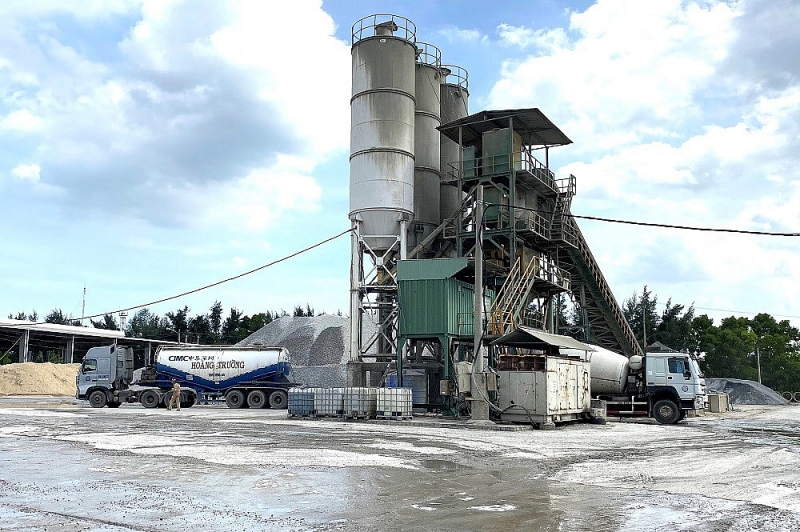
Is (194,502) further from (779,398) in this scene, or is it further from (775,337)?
(775,337)

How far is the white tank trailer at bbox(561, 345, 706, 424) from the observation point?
28000 millimetres

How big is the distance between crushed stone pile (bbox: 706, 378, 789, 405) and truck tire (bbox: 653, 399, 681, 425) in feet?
88.0

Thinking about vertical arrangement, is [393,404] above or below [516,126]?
below

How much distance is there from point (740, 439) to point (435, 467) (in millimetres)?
11677

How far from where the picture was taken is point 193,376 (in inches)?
1528

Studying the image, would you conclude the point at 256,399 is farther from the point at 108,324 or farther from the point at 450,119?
the point at 108,324

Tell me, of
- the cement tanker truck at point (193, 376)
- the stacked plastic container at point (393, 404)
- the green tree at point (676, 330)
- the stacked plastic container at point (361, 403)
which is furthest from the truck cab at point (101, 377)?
the green tree at point (676, 330)

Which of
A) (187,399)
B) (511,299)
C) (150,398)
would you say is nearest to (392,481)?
(511,299)

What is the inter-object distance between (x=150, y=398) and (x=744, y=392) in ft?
135

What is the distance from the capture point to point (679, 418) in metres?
27.8

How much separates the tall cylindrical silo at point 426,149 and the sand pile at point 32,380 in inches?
1453

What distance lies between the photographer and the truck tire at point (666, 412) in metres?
27.8

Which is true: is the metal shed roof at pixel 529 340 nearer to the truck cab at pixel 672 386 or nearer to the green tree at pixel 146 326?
the truck cab at pixel 672 386

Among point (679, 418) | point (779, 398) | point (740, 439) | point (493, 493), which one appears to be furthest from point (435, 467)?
point (779, 398)
